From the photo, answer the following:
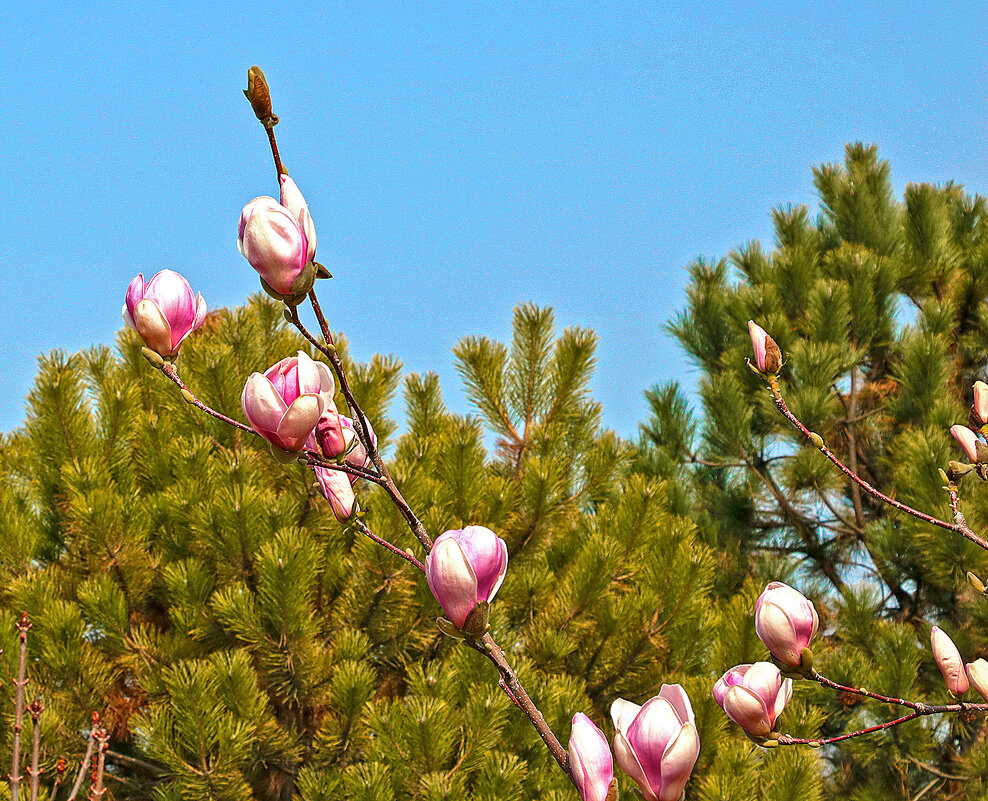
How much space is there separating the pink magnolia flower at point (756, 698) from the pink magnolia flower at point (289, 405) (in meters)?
0.34

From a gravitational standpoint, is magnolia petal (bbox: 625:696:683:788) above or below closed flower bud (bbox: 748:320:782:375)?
below

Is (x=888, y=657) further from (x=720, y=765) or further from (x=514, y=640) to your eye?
(x=514, y=640)

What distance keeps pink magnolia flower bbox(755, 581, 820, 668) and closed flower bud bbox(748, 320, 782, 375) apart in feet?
0.58

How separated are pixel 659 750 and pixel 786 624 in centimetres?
23

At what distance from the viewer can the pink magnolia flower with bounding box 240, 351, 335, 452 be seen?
0.49 m

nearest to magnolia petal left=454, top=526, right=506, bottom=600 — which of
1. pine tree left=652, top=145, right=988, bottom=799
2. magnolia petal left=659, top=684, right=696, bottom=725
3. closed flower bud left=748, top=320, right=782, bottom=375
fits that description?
magnolia petal left=659, top=684, right=696, bottom=725

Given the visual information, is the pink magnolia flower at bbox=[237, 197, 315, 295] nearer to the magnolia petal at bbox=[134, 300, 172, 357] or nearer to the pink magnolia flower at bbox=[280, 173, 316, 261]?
the pink magnolia flower at bbox=[280, 173, 316, 261]

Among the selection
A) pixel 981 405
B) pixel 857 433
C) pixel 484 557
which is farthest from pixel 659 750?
pixel 857 433

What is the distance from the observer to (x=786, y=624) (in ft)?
Result: 2.08

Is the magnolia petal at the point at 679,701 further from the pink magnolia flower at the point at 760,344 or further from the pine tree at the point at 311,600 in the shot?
the pine tree at the point at 311,600

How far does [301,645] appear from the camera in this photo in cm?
232

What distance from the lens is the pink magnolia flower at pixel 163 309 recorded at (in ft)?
1.88

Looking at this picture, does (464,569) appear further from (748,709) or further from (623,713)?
(748,709)

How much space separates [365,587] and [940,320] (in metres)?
2.88
